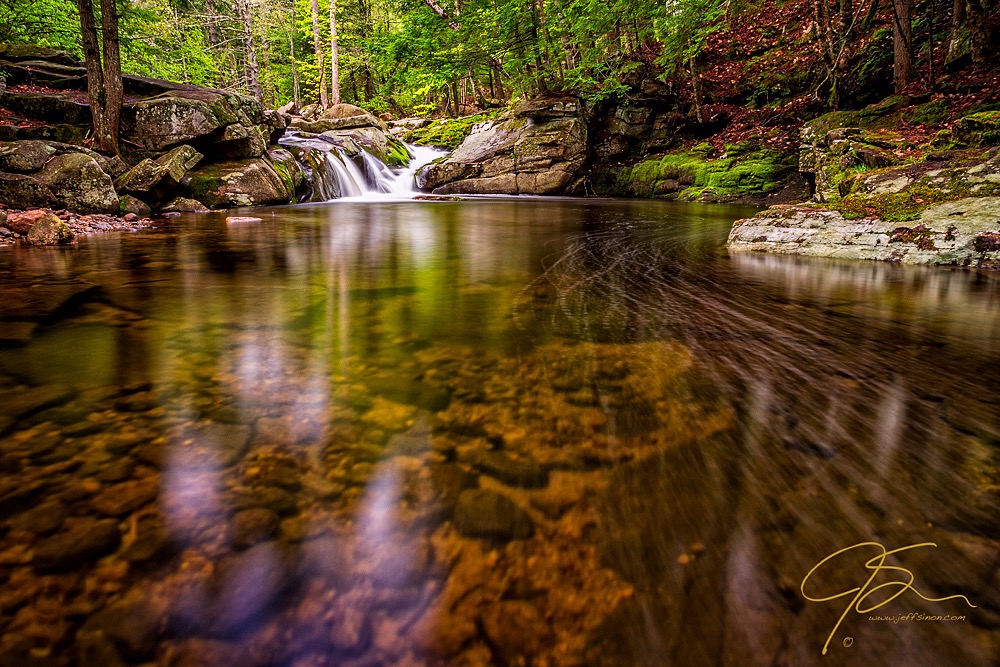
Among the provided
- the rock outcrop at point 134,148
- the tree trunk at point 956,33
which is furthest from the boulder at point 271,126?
the tree trunk at point 956,33

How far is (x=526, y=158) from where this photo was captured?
16.9 m

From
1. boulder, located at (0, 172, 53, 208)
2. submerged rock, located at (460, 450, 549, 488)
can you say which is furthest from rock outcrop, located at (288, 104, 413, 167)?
submerged rock, located at (460, 450, 549, 488)

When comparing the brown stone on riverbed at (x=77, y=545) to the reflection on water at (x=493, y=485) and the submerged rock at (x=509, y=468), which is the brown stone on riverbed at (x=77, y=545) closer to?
the reflection on water at (x=493, y=485)

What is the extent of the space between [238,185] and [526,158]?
937 centimetres

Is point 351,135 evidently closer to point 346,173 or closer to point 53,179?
point 346,173

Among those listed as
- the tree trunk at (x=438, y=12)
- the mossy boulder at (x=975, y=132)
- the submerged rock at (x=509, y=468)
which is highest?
the tree trunk at (x=438, y=12)

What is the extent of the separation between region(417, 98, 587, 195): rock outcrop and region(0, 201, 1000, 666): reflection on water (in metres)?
14.7

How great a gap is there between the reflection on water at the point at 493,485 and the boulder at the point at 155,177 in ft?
28.7

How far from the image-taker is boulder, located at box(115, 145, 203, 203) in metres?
9.95

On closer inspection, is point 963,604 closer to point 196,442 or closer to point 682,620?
point 682,620

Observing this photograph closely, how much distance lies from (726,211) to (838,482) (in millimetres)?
10845

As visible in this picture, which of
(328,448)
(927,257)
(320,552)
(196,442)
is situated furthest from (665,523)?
(927,257)

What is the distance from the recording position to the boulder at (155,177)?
9953 millimetres

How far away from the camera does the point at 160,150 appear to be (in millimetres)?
11508
